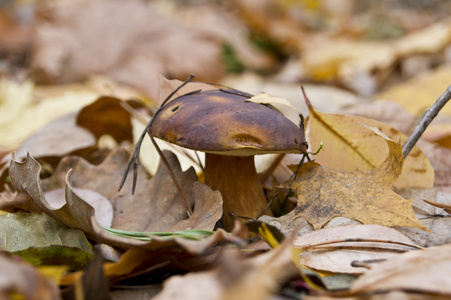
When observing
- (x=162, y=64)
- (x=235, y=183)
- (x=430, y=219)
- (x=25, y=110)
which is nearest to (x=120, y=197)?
(x=235, y=183)

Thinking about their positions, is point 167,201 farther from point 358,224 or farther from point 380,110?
point 380,110

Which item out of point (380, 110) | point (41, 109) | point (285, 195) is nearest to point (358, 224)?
point (285, 195)

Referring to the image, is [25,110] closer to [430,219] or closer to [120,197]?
[120,197]

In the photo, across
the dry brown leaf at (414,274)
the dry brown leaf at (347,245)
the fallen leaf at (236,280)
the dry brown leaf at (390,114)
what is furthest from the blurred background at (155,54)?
the fallen leaf at (236,280)

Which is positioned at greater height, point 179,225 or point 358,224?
point 358,224

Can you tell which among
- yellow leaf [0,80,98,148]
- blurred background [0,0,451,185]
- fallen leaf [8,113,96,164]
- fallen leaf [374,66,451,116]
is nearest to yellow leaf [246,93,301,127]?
fallen leaf [8,113,96,164]

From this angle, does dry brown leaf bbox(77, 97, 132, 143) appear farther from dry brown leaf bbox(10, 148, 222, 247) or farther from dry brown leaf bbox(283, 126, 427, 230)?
dry brown leaf bbox(283, 126, 427, 230)
